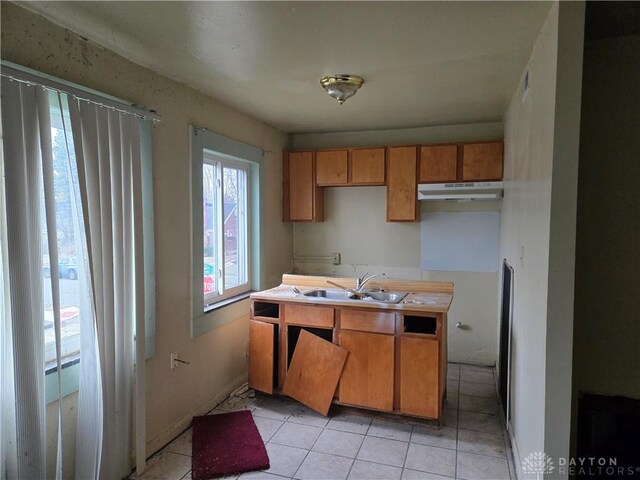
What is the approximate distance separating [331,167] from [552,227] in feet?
8.88

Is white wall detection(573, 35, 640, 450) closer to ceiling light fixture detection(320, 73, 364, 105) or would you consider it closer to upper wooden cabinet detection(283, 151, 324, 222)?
ceiling light fixture detection(320, 73, 364, 105)

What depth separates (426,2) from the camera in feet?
5.30

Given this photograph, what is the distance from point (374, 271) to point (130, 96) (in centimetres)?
281

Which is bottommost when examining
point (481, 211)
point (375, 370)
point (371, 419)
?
point (371, 419)

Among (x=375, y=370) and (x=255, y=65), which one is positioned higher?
(x=255, y=65)

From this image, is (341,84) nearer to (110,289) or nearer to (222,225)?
(222,225)

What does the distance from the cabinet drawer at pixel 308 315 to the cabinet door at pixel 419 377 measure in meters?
0.55

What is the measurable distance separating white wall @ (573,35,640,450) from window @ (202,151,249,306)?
7.94ft

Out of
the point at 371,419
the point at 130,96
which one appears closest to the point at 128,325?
the point at 130,96

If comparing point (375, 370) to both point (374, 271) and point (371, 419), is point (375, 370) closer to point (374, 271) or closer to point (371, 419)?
point (371, 419)

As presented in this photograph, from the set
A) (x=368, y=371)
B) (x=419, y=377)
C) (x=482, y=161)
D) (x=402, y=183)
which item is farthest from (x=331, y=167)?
(x=419, y=377)

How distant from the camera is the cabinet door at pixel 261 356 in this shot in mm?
3090

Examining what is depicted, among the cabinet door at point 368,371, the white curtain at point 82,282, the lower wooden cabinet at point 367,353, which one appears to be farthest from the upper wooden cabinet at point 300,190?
the white curtain at point 82,282

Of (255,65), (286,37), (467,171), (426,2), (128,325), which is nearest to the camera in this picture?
(426,2)
